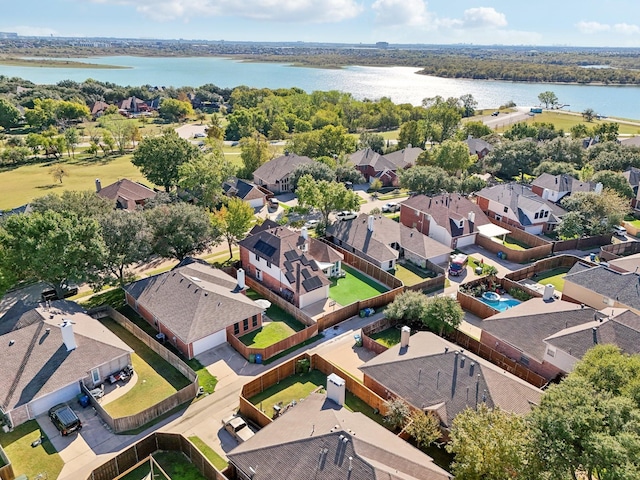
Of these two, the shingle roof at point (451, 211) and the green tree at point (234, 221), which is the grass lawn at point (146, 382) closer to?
the green tree at point (234, 221)

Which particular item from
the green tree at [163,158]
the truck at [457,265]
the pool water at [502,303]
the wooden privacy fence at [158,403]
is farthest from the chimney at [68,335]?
the green tree at [163,158]

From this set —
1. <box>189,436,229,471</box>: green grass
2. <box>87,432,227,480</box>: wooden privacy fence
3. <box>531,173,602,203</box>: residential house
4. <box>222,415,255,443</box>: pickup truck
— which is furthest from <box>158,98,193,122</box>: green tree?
<box>87,432,227,480</box>: wooden privacy fence

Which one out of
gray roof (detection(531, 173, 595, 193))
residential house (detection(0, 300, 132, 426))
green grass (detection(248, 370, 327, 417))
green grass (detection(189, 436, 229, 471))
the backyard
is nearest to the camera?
green grass (detection(189, 436, 229, 471))

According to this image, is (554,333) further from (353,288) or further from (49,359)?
(49,359)

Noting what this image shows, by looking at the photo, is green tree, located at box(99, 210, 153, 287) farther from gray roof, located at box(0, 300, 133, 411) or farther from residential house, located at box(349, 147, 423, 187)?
residential house, located at box(349, 147, 423, 187)

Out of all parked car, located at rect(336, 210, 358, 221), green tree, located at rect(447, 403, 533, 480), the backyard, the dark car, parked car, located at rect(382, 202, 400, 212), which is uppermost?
green tree, located at rect(447, 403, 533, 480)

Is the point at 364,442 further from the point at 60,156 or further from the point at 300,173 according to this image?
the point at 60,156
